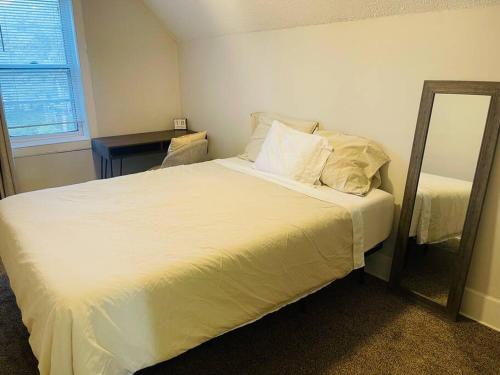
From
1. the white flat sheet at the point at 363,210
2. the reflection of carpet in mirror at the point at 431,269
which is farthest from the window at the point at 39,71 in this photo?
the reflection of carpet in mirror at the point at 431,269

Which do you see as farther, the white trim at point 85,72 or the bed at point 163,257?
the white trim at point 85,72

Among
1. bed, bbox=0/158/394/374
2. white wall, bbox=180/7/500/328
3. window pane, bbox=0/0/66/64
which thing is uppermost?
window pane, bbox=0/0/66/64

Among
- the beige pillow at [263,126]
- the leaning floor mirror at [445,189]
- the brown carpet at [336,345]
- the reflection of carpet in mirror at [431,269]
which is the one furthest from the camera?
the beige pillow at [263,126]

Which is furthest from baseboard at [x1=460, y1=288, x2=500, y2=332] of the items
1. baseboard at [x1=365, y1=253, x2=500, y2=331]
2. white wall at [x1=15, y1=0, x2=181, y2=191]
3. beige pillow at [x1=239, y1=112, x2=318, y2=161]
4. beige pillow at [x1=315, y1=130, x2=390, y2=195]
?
white wall at [x1=15, y1=0, x2=181, y2=191]

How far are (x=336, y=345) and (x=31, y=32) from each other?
11.1 ft

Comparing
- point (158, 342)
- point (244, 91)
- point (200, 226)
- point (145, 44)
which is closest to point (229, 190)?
point (200, 226)

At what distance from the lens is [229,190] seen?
2266 millimetres

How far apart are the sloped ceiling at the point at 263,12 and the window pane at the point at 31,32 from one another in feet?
2.94

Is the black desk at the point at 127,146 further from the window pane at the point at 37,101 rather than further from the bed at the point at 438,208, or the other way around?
the bed at the point at 438,208

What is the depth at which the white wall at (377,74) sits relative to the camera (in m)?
1.91

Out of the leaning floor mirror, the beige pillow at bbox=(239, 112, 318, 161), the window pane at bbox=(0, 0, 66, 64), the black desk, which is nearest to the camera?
the leaning floor mirror

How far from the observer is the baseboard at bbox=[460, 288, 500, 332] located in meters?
2.02

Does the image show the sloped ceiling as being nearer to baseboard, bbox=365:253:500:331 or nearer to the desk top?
the desk top

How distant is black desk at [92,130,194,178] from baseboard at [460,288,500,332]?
2776 millimetres
